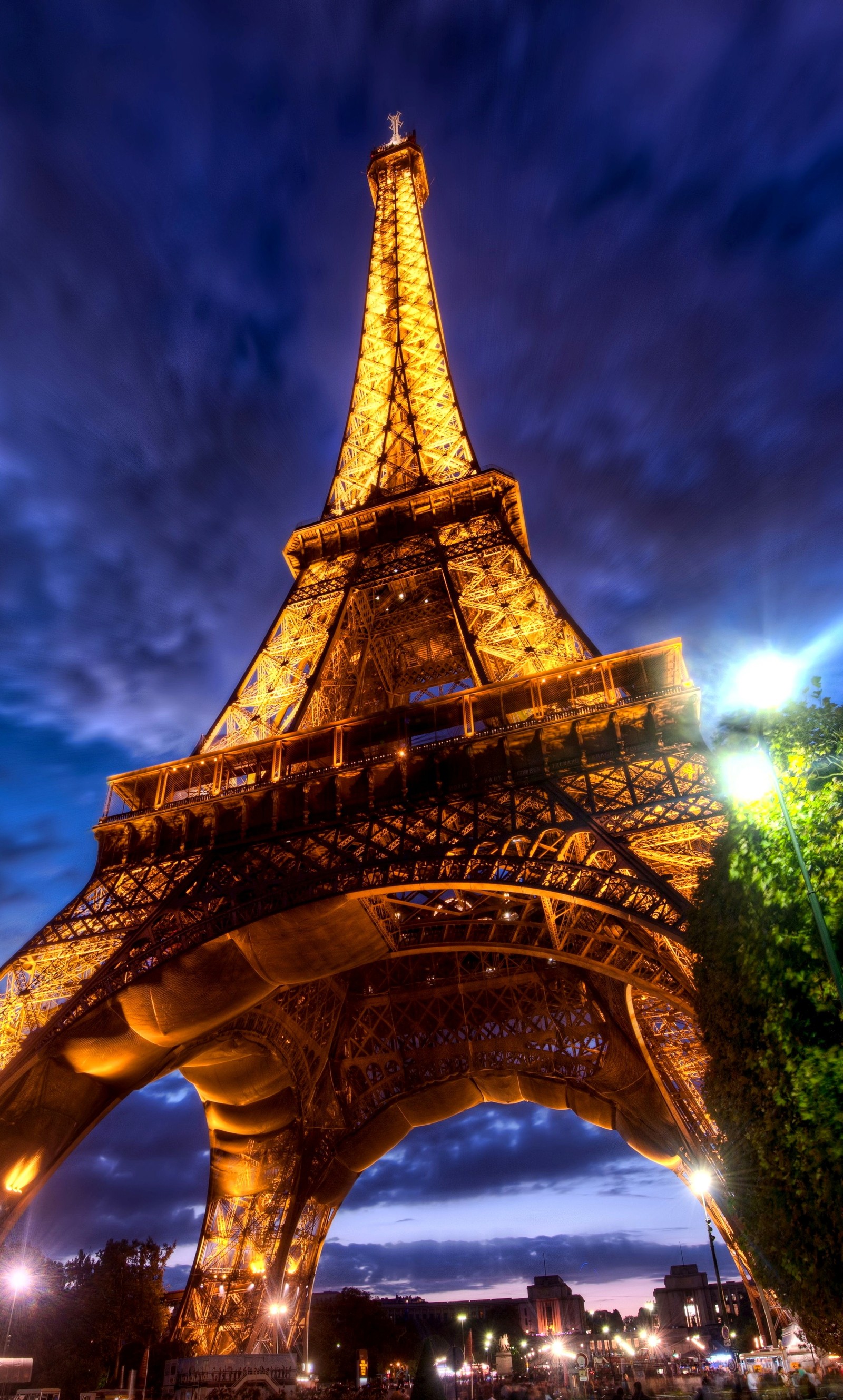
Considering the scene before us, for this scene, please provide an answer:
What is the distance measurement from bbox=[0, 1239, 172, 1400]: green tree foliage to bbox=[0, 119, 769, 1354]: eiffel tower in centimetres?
407

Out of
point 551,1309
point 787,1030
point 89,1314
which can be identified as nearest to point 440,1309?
point 551,1309

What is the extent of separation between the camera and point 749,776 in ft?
38.5

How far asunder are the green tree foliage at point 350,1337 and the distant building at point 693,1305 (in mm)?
43207

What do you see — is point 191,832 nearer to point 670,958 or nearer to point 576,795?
point 576,795

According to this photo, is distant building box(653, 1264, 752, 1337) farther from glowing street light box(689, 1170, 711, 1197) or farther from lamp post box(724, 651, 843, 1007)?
lamp post box(724, 651, 843, 1007)

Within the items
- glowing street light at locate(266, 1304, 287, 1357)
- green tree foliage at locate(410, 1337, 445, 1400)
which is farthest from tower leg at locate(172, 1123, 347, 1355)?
green tree foliage at locate(410, 1337, 445, 1400)

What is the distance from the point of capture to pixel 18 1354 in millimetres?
26703

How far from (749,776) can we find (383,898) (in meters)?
10.1

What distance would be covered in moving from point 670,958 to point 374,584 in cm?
1587

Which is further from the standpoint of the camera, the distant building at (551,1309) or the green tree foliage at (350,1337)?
the distant building at (551,1309)

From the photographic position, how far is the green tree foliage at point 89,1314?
27203 mm

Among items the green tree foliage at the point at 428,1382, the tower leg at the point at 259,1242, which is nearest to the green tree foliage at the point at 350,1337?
the tower leg at the point at 259,1242

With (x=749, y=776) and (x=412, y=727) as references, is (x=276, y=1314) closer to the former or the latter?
(x=412, y=727)

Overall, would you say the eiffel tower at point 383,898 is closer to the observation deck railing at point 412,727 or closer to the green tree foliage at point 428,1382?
the observation deck railing at point 412,727
